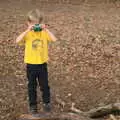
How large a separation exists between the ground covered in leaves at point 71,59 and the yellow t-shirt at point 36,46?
1033mm

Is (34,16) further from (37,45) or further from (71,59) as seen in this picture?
(71,59)

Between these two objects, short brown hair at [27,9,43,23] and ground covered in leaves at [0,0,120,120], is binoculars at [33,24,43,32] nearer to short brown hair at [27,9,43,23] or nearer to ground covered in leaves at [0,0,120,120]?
short brown hair at [27,9,43,23]

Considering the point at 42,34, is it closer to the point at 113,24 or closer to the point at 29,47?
the point at 29,47

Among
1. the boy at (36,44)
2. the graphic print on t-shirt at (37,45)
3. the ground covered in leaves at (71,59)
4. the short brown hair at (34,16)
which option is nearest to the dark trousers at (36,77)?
the boy at (36,44)

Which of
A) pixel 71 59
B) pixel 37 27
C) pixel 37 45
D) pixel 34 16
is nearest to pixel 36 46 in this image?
pixel 37 45

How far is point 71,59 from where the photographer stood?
370 inches

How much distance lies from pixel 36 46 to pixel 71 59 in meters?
3.48

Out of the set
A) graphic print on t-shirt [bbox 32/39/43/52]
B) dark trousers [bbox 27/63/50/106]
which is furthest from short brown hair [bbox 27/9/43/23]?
dark trousers [bbox 27/63/50/106]

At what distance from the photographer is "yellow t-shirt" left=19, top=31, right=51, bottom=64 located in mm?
5977

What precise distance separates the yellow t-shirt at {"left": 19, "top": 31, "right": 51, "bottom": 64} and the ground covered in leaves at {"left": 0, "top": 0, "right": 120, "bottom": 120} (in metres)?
1.03

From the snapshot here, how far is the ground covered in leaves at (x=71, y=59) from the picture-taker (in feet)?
23.9

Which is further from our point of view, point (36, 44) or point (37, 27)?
point (36, 44)

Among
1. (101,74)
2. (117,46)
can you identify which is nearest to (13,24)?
(117,46)

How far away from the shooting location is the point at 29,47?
600cm
